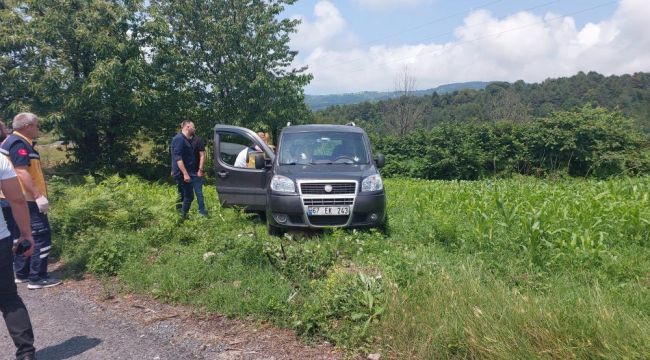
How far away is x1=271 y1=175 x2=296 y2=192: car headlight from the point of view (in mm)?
7141

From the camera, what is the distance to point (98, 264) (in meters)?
6.23

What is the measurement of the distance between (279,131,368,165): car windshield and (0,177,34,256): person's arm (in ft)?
14.8

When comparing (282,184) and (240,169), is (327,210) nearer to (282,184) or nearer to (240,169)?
(282,184)

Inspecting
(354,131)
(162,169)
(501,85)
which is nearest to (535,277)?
(354,131)

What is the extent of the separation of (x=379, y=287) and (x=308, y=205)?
9.64 ft

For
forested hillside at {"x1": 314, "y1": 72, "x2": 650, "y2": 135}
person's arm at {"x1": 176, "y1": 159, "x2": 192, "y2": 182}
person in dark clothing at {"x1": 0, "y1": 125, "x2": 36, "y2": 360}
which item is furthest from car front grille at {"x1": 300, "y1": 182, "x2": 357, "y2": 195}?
forested hillside at {"x1": 314, "y1": 72, "x2": 650, "y2": 135}

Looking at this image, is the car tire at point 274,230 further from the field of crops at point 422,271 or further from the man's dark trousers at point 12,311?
the man's dark trousers at point 12,311

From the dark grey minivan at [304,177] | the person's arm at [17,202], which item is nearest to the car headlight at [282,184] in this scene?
the dark grey minivan at [304,177]

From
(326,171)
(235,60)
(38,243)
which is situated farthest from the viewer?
(235,60)

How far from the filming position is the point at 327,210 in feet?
23.1

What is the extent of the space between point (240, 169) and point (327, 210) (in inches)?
95.1

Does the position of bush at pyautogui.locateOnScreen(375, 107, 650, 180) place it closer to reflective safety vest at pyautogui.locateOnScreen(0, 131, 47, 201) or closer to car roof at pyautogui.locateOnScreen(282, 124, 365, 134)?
car roof at pyautogui.locateOnScreen(282, 124, 365, 134)

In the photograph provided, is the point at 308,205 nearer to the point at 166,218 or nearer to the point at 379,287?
the point at 166,218

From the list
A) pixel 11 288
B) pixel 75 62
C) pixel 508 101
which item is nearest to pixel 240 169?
pixel 11 288
